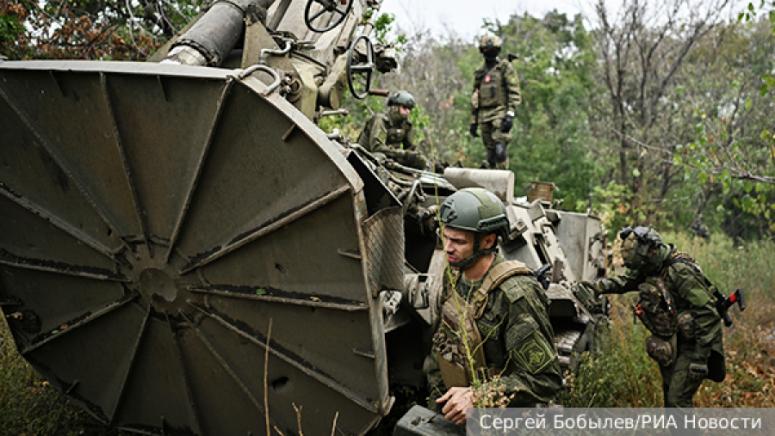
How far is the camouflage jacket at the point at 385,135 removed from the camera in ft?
22.8

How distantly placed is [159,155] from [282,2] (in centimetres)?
207

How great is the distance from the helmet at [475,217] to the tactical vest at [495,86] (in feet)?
21.5

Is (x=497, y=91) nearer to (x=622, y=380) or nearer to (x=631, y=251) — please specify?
(x=631, y=251)

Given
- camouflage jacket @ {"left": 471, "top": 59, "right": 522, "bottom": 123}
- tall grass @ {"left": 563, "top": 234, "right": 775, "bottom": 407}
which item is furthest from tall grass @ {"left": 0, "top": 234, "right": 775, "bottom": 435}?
camouflage jacket @ {"left": 471, "top": 59, "right": 522, "bottom": 123}

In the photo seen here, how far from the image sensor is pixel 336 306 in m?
3.17

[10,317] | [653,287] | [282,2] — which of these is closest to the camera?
[10,317]

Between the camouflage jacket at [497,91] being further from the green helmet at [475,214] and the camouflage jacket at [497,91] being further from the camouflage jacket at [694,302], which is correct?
the green helmet at [475,214]

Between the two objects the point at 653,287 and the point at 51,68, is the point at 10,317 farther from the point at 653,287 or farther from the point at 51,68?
the point at 653,287

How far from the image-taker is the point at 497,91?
943 centimetres

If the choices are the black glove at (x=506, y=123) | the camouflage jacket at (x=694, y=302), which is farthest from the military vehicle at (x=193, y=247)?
the black glove at (x=506, y=123)

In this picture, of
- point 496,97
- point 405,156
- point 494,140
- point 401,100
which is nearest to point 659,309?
point 405,156

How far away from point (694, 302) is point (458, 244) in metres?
2.77

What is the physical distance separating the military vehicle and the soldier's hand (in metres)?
0.56

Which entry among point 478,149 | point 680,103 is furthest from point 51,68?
point 680,103
